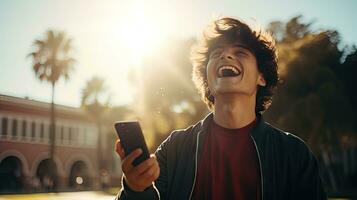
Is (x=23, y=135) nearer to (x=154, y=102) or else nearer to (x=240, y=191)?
(x=154, y=102)

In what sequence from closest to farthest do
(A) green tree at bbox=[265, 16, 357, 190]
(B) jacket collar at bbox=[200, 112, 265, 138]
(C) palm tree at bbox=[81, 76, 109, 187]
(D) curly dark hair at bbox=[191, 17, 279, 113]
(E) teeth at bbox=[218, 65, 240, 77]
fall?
(B) jacket collar at bbox=[200, 112, 265, 138], (E) teeth at bbox=[218, 65, 240, 77], (D) curly dark hair at bbox=[191, 17, 279, 113], (A) green tree at bbox=[265, 16, 357, 190], (C) palm tree at bbox=[81, 76, 109, 187]

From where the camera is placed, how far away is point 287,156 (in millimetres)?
3127

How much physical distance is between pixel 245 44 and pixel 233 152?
76cm

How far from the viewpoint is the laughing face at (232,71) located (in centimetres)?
340

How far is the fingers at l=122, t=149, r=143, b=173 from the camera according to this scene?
2.54 meters

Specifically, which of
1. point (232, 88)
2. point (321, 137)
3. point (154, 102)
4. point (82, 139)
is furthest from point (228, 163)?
point (82, 139)

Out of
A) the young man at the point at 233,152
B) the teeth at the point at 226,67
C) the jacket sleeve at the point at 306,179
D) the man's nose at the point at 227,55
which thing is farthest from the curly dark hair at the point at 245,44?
the jacket sleeve at the point at 306,179

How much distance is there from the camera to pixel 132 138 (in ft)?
8.61

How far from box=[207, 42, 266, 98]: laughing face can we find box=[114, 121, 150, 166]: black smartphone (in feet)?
2.86

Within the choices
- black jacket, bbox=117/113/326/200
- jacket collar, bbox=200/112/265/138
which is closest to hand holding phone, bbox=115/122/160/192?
black jacket, bbox=117/113/326/200

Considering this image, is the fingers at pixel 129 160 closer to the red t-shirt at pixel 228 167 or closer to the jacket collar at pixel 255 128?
the red t-shirt at pixel 228 167

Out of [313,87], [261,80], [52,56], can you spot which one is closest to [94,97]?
[52,56]

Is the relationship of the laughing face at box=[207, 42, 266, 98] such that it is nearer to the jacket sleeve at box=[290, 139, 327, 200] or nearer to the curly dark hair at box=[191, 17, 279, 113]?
the curly dark hair at box=[191, 17, 279, 113]

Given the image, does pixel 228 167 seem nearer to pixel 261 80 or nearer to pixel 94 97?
pixel 261 80
